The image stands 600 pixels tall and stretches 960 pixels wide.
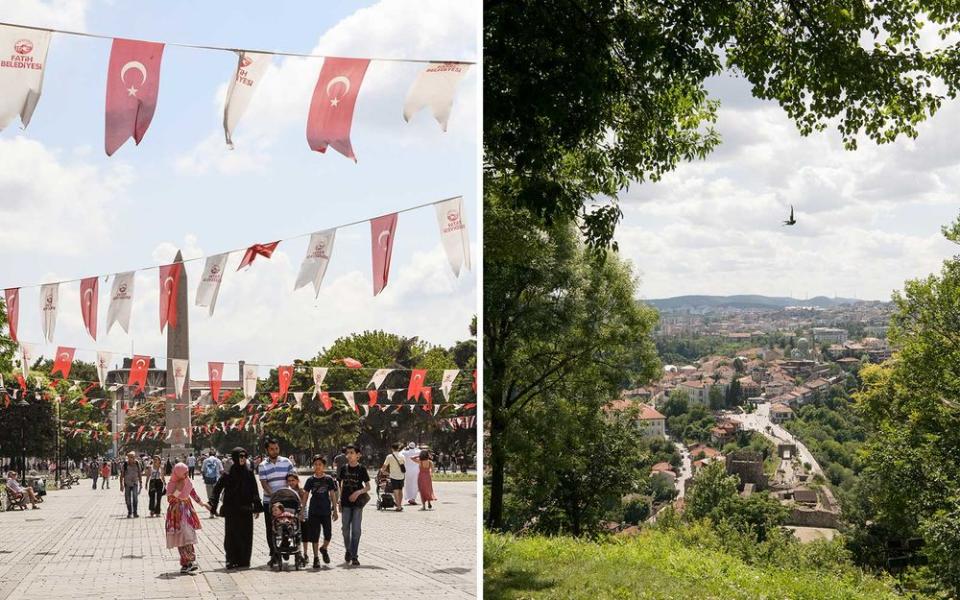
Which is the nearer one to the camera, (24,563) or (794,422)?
(24,563)

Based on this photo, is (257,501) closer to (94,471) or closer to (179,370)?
(179,370)

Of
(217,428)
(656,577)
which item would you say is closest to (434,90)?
(656,577)

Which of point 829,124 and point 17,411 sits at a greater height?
point 829,124

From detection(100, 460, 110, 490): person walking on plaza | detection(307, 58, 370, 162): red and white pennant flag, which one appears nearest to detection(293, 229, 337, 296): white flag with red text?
detection(307, 58, 370, 162): red and white pennant flag

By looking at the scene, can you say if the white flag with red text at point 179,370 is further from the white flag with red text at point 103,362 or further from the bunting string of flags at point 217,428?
the bunting string of flags at point 217,428

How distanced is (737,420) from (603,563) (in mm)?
1557

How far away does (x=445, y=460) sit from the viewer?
56.7 feet

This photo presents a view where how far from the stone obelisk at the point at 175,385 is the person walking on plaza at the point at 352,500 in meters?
1.86

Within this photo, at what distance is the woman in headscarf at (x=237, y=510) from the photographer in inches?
214

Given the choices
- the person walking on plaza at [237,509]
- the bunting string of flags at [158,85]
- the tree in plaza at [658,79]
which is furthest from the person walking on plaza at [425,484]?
the bunting string of flags at [158,85]

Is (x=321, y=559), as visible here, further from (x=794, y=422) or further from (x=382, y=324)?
(x=382, y=324)

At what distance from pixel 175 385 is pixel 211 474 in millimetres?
2925

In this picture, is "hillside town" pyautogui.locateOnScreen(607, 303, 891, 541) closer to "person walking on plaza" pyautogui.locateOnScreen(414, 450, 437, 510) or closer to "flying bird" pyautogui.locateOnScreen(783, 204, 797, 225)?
"flying bird" pyautogui.locateOnScreen(783, 204, 797, 225)

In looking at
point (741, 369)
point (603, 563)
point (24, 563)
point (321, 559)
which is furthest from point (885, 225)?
point (24, 563)
